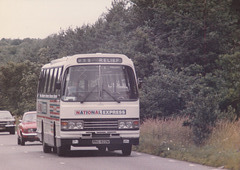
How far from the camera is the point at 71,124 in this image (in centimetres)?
2169

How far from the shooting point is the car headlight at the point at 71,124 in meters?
21.7

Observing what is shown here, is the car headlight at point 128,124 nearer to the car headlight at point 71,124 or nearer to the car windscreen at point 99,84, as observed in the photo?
the car windscreen at point 99,84

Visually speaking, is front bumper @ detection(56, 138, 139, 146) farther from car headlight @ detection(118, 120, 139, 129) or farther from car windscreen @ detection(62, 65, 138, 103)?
car windscreen @ detection(62, 65, 138, 103)

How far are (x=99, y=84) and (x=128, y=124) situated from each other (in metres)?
1.54

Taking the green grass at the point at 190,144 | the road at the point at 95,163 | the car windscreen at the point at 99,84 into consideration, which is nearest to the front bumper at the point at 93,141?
the road at the point at 95,163

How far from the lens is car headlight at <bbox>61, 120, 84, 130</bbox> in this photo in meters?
21.7

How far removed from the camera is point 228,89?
3650 centimetres

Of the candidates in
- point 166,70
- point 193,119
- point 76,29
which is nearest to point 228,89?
point 166,70

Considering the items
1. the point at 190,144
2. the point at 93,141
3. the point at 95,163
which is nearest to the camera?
the point at 95,163

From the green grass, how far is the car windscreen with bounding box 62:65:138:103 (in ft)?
7.14

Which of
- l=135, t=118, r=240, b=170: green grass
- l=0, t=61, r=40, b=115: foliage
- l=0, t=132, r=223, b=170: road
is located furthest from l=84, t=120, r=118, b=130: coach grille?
l=0, t=61, r=40, b=115: foliage

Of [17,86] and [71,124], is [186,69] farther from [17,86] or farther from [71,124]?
[17,86]

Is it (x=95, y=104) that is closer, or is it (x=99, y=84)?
(x=95, y=104)

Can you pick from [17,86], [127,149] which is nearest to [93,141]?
[127,149]
